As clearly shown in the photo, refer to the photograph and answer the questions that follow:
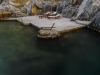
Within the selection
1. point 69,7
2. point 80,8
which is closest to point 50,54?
point 80,8

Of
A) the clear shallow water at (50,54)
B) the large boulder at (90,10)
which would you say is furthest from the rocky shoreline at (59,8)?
the clear shallow water at (50,54)

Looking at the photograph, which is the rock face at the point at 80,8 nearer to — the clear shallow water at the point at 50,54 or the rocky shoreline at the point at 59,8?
the rocky shoreline at the point at 59,8

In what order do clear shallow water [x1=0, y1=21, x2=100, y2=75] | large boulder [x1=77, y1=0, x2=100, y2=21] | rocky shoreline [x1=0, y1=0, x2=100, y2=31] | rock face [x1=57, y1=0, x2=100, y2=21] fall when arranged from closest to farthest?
clear shallow water [x1=0, y1=21, x2=100, y2=75] < large boulder [x1=77, y1=0, x2=100, y2=21] < rock face [x1=57, y1=0, x2=100, y2=21] < rocky shoreline [x1=0, y1=0, x2=100, y2=31]

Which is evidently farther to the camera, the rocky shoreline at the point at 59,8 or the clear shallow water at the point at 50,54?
the rocky shoreline at the point at 59,8

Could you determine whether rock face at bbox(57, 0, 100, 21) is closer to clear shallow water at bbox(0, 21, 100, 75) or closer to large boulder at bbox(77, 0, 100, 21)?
large boulder at bbox(77, 0, 100, 21)

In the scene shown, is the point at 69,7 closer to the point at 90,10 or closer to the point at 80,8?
the point at 80,8

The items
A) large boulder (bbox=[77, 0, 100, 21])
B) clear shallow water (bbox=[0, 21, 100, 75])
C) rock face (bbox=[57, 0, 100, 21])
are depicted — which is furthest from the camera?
rock face (bbox=[57, 0, 100, 21])

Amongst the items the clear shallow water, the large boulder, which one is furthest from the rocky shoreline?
Answer: the clear shallow water

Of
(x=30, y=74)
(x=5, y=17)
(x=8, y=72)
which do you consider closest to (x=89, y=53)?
(x=30, y=74)

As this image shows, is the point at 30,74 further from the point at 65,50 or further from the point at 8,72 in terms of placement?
the point at 65,50
